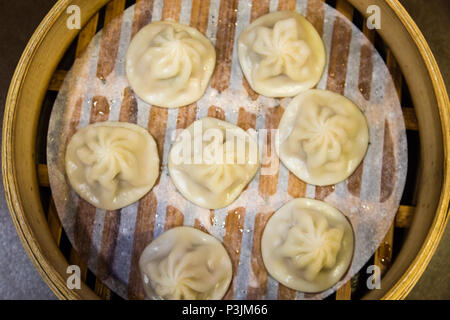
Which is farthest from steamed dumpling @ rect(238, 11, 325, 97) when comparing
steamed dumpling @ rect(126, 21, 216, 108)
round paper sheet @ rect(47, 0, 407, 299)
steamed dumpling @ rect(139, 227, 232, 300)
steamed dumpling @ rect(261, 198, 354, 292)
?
steamed dumpling @ rect(139, 227, 232, 300)

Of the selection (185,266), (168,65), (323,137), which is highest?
(168,65)

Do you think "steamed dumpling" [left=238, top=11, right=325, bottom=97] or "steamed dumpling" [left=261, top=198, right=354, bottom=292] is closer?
"steamed dumpling" [left=261, top=198, right=354, bottom=292]

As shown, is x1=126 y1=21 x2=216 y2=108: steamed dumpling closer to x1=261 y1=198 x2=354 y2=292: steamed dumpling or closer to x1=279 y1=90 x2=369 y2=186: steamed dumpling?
x1=279 y1=90 x2=369 y2=186: steamed dumpling

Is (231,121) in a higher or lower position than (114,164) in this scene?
higher

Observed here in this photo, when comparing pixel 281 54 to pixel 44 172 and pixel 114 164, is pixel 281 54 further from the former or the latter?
pixel 44 172

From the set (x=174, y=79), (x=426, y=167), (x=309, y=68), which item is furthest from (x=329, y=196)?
(x=174, y=79)

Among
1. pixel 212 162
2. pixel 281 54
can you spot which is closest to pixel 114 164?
pixel 212 162
